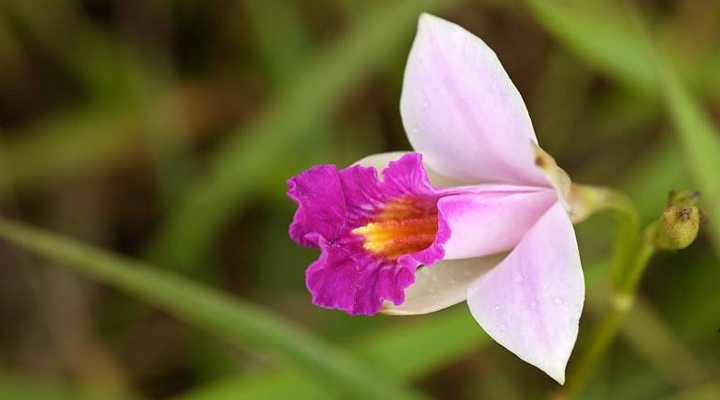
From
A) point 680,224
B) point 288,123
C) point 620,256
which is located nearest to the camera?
point 680,224

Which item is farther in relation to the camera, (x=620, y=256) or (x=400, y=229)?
(x=620, y=256)

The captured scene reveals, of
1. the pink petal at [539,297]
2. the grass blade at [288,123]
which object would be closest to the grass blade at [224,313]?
the pink petal at [539,297]

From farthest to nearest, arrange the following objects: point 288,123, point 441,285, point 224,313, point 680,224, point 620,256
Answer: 1. point 288,123
2. point 224,313
3. point 620,256
4. point 441,285
5. point 680,224

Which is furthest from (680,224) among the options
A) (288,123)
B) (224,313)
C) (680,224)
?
(288,123)

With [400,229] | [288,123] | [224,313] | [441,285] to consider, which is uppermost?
[288,123]

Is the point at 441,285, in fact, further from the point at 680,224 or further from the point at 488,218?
the point at 680,224

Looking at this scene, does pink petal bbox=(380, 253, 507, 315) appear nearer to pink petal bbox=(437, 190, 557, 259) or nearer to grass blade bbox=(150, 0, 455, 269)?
pink petal bbox=(437, 190, 557, 259)
